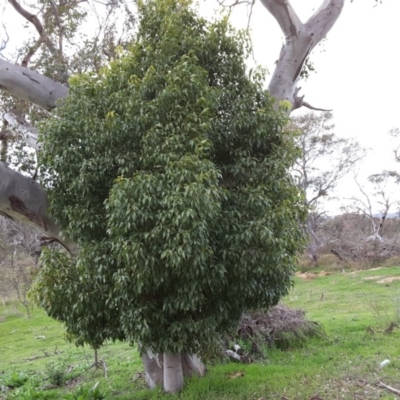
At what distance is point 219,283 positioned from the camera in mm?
5230

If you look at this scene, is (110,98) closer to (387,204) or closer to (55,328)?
(55,328)

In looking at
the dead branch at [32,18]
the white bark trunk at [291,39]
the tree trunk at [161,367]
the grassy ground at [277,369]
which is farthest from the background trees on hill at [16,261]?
the white bark trunk at [291,39]

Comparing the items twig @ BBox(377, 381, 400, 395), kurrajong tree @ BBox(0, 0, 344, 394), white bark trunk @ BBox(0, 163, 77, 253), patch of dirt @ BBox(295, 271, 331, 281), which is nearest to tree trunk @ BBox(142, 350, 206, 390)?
kurrajong tree @ BBox(0, 0, 344, 394)

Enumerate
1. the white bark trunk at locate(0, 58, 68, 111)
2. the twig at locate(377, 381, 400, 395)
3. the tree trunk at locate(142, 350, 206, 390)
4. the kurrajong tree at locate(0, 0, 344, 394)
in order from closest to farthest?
the kurrajong tree at locate(0, 0, 344, 394) → the twig at locate(377, 381, 400, 395) → the tree trunk at locate(142, 350, 206, 390) → the white bark trunk at locate(0, 58, 68, 111)

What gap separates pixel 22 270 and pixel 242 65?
63.4 ft

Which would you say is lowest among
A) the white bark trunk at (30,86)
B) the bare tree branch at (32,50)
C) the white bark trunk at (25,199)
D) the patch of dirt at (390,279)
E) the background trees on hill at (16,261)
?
the background trees on hill at (16,261)

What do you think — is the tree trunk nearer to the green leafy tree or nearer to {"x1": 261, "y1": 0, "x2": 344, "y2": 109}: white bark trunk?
the green leafy tree

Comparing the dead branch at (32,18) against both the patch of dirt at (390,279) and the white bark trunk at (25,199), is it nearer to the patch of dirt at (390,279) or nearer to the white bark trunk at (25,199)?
the white bark trunk at (25,199)

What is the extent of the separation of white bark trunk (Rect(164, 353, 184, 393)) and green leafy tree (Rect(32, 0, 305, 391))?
20 centimetres

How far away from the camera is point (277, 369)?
688cm

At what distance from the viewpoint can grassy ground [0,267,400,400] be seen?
594 centimetres

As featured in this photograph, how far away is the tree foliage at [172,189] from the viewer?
468 centimetres

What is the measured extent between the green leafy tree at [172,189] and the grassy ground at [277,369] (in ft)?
3.60

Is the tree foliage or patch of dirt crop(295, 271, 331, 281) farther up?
the tree foliage
